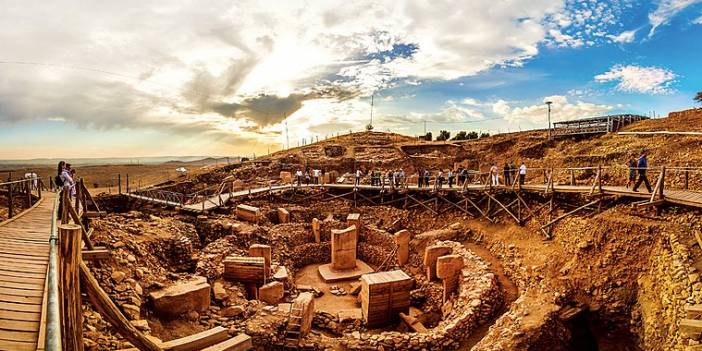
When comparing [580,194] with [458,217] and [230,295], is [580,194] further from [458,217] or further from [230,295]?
[230,295]

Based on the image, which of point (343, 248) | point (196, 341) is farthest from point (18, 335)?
point (343, 248)

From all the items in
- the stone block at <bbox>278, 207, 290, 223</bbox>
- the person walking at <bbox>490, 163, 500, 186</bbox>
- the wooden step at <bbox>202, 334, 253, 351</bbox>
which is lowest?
the wooden step at <bbox>202, 334, 253, 351</bbox>

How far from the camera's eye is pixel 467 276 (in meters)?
11.8

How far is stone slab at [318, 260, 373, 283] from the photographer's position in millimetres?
15336

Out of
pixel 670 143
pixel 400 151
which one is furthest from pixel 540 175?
pixel 400 151

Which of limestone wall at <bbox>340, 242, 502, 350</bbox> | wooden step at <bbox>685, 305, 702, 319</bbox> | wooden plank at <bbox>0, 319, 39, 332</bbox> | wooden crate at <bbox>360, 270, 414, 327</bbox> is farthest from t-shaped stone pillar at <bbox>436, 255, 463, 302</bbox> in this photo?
wooden plank at <bbox>0, 319, 39, 332</bbox>

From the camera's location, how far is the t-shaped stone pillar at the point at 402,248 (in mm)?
15750

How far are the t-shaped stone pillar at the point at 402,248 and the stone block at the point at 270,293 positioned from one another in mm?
6474

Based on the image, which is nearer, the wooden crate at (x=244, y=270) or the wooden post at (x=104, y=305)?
the wooden post at (x=104, y=305)

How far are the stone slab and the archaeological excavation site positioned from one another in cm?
10

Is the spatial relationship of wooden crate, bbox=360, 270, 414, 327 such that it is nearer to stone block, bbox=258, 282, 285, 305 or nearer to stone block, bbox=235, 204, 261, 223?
stone block, bbox=258, 282, 285, 305

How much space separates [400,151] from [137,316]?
32.4 m

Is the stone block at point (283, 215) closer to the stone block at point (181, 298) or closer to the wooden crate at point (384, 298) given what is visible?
the wooden crate at point (384, 298)

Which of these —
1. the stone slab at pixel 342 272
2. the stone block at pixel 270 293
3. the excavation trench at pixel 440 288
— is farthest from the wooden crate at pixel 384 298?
the stone slab at pixel 342 272
